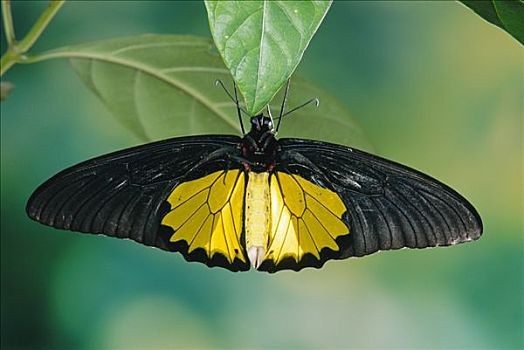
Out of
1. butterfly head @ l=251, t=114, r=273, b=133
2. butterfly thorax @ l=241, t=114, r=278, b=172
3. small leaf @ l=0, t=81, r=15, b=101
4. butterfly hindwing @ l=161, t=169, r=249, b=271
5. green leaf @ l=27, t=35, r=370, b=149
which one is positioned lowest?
butterfly hindwing @ l=161, t=169, r=249, b=271

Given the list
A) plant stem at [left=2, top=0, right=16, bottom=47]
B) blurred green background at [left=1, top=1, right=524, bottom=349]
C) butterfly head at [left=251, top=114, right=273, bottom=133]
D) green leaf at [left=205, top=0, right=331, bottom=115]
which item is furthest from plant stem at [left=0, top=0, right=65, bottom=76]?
blurred green background at [left=1, top=1, right=524, bottom=349]

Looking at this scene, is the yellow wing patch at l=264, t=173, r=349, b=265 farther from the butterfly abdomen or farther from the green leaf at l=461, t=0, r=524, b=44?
the green leaf at l=461, t=0, r=524, b=44

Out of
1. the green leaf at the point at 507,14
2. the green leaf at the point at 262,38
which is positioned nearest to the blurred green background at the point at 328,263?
the green leaf at the point at 507,14

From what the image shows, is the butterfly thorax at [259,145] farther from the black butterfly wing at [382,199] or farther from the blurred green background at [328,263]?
the blurred green background at [328,263]

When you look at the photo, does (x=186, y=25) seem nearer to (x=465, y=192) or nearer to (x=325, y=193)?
(x=465, y=192)

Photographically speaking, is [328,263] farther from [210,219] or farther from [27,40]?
[27,40]

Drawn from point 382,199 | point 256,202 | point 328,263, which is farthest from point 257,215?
point 328,263
